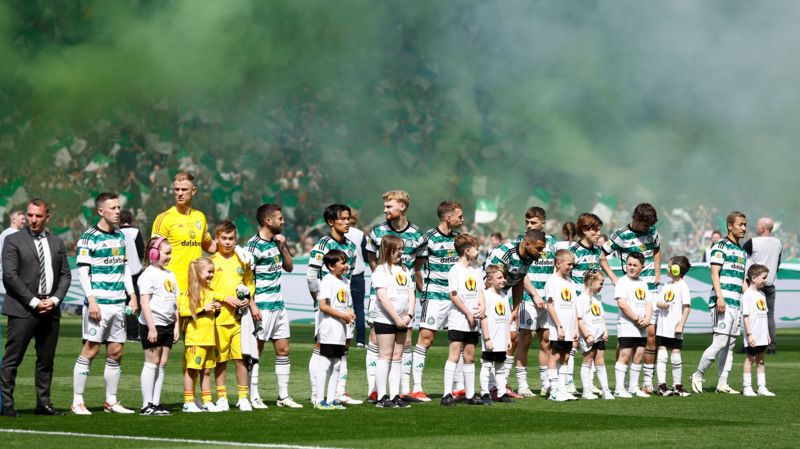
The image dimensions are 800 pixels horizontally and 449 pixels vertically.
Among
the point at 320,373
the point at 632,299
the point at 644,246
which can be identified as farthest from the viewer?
the point at 644,246

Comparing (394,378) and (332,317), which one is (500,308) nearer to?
(394,378)

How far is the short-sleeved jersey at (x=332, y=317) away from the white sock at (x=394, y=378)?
0.50 meters

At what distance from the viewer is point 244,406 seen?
1093cm

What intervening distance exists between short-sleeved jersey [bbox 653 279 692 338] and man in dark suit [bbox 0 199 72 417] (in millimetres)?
6152

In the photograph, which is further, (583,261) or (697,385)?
(697,385)

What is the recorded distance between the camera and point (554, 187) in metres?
33.8

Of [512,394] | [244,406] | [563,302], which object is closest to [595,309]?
[563,302]

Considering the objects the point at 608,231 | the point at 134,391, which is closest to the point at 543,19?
the point at 608,231

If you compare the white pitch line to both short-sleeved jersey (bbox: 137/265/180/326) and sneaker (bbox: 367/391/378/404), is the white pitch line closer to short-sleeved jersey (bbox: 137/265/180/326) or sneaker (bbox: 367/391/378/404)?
short-sleeved jersey (bbox: 137/265/180/326)

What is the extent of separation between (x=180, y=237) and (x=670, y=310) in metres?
5.27

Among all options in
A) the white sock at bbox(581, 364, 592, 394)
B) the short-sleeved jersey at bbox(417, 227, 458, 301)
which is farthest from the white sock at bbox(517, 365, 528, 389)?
the short-sleeved jersey at bbox(417, 227, 458, 301)

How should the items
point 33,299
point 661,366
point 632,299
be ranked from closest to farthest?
point 33,299 → point 632,299 → point 661,366

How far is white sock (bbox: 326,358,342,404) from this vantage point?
11.2m

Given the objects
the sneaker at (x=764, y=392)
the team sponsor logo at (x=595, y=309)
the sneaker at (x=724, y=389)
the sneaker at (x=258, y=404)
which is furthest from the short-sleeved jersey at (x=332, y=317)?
the sneaker at (x=764, y=392)
